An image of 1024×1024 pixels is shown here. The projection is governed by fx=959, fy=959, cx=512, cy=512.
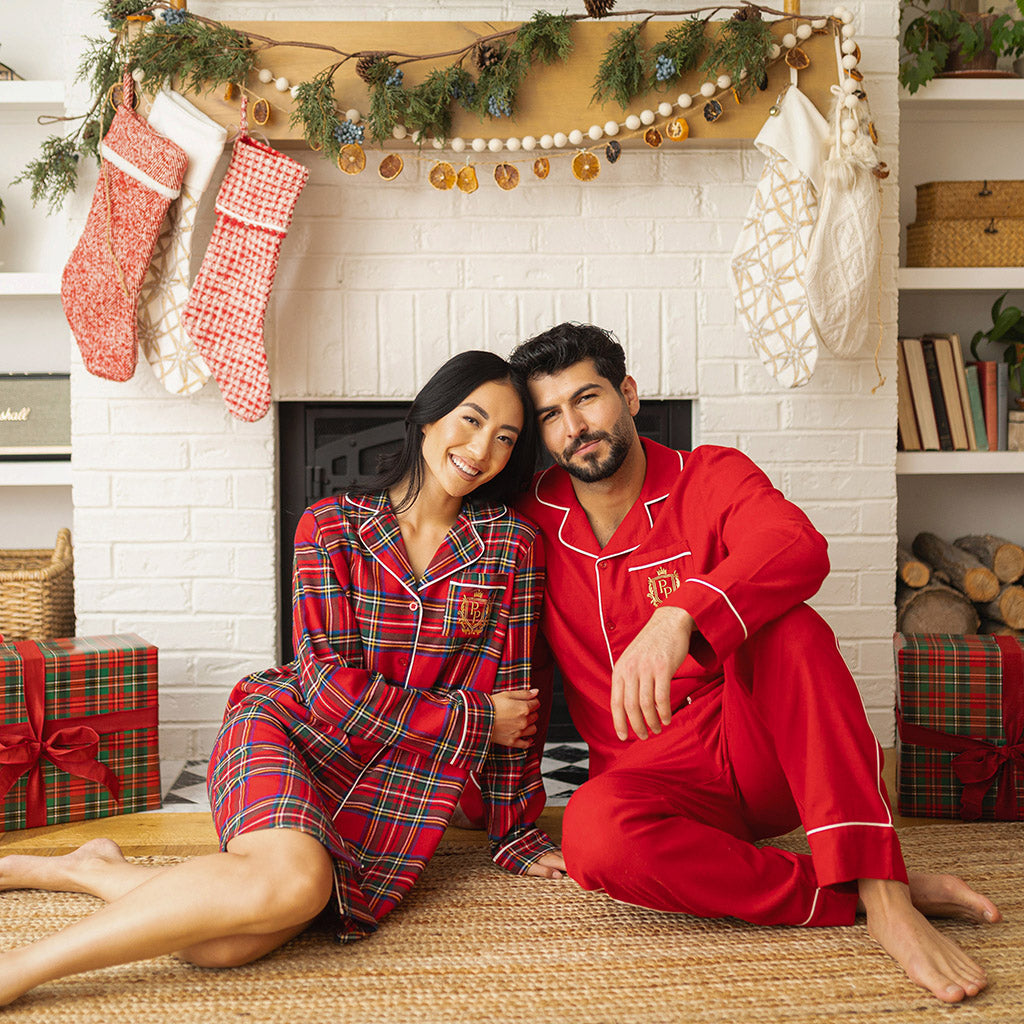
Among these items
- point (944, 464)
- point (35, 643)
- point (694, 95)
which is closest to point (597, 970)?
point (35, 643)

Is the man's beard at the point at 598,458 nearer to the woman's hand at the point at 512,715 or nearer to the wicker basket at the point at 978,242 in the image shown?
the woman's hand at the point at 512,715

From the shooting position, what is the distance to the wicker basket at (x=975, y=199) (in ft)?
8.05

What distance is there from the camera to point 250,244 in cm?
224

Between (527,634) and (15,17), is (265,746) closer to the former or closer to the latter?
(527,634)

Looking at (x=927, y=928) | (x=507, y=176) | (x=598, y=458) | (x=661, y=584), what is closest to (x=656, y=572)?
(x=661, y=584)

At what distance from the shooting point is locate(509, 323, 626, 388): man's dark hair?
1780mm

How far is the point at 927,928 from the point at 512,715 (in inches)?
28.0

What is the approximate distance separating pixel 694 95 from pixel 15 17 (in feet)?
6.04

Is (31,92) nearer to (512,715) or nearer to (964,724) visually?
(512,715)

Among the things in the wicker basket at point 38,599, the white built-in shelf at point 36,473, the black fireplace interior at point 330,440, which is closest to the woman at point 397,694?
the black fireplace interior at point 330,440

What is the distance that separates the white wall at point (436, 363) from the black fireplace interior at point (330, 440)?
0.09m

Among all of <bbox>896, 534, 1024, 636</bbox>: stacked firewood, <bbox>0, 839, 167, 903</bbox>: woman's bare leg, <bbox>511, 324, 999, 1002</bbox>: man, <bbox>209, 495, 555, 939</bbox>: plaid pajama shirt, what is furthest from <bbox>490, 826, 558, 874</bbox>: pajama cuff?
<bbox>896, 534, 1024, 636</bbox>: stacked firewood

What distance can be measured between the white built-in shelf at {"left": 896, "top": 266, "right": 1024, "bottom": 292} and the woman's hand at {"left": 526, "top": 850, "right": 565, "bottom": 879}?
5.44 ft

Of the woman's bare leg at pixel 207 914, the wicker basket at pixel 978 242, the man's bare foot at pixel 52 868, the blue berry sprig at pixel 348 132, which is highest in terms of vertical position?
the blue berry sprig at pixel 348 132
